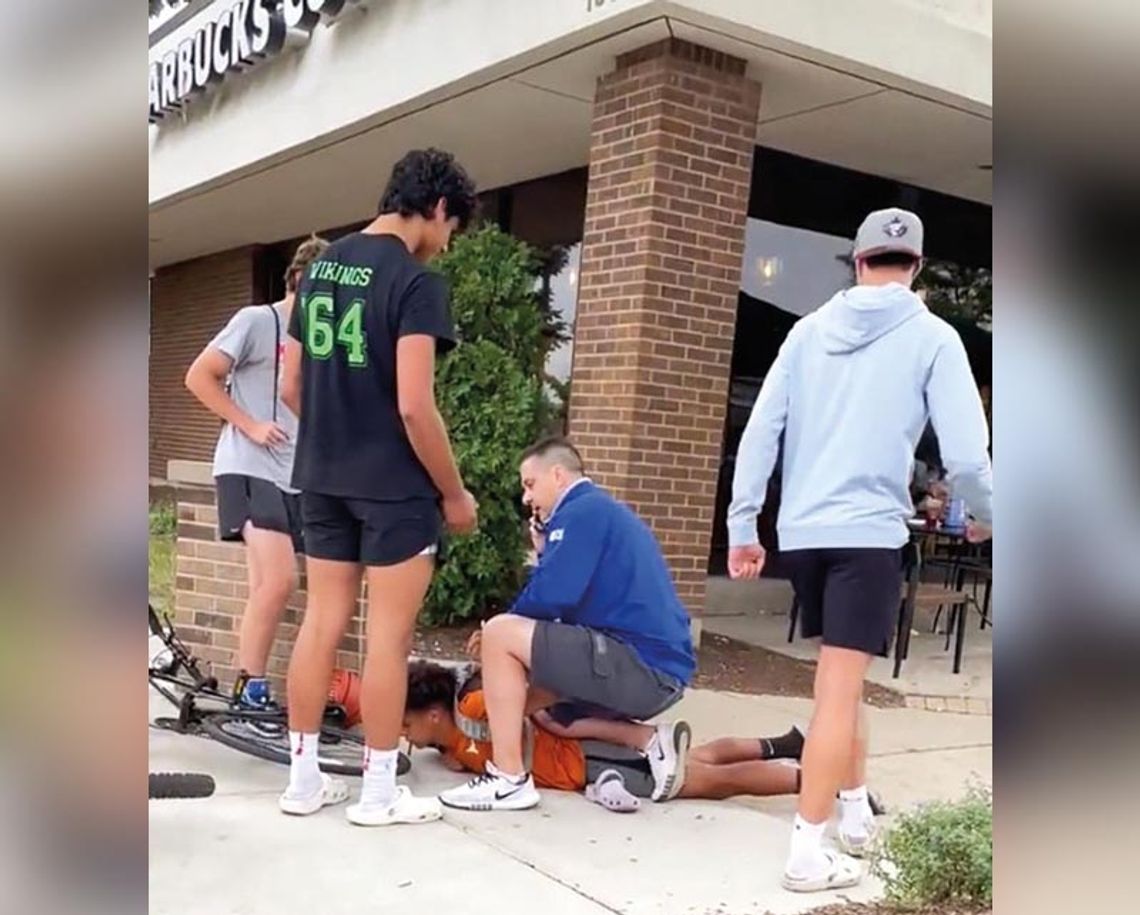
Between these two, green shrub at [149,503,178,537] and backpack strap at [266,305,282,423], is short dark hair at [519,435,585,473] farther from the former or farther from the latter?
green shrub at [149,503,178,537]

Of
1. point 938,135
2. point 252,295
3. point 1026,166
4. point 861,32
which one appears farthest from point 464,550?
→ point 252,295

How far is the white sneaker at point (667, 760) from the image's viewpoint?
362 centimetres

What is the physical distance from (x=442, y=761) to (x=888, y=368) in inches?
82.0

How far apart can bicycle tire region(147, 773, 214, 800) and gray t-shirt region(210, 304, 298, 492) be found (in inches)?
42.8

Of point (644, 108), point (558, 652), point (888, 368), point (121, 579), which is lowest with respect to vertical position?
point (558, 652)

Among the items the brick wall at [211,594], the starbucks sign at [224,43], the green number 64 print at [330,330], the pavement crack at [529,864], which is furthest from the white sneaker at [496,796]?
the starbucks sign at [224,43]

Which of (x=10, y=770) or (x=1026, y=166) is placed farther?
(x=1026, y=166)

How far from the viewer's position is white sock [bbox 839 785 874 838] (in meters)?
3.27

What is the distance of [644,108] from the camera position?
18.5 ft

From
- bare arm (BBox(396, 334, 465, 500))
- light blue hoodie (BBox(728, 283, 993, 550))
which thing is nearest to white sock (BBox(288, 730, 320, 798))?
bare arm (BBox(396, 334, 465, 500))

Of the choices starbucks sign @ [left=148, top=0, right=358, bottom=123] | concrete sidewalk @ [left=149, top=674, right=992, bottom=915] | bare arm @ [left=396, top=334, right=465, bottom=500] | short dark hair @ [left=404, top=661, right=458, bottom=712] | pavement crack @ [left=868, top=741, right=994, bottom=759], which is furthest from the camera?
starbucks sign @ [left=148, top=0, right=358, bottom=123]

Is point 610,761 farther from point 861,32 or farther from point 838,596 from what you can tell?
point 861,32

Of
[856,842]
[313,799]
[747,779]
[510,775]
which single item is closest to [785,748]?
[747,779]

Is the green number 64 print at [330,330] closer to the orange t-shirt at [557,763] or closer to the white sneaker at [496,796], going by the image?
the orange t-shirt at [557,763]
